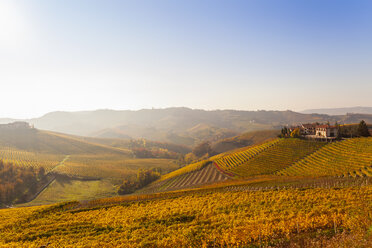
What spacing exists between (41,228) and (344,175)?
69.3 meters

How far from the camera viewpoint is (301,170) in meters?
64.1

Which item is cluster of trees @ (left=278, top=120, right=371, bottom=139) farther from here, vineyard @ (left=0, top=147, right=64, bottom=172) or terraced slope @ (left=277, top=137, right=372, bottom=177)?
vineyard @ (left=0, top=147, right=64, bottom=172)

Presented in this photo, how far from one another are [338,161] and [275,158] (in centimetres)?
2191

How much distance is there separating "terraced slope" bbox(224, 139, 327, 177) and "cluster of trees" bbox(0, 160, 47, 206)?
11043 cm

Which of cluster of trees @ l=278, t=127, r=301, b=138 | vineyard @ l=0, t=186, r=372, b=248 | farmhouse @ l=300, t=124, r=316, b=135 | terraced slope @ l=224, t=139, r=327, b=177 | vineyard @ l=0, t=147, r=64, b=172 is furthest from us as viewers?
vineyard @ l=0, t=147, r=64, b=172

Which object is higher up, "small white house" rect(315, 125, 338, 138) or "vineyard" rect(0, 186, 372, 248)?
"small white house" rect(315, 125, 338, 138)

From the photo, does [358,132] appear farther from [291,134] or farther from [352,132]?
[291,134]

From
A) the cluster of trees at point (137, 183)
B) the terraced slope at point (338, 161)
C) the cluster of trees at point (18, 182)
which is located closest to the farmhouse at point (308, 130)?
the terraced slope at point (338, 161)

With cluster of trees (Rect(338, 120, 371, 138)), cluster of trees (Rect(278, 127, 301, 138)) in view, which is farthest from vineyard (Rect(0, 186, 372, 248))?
cluster of trees (Rect(338, 120, 371, 138))

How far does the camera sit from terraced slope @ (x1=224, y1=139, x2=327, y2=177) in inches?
2901

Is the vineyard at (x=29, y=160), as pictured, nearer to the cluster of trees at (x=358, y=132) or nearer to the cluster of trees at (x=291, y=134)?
the cluster of trees at (x=291, y=134)

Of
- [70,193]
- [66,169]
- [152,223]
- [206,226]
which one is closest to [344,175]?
[206,226]

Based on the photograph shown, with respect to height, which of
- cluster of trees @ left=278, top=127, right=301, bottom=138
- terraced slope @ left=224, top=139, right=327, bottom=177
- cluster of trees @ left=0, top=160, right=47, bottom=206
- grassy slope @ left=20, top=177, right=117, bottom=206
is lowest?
grassy slope @ left=20, top=177, right=117, bottom=206

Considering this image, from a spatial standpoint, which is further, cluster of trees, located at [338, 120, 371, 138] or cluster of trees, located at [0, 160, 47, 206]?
cluster of trees, located at [0, 160, 47, 206]
